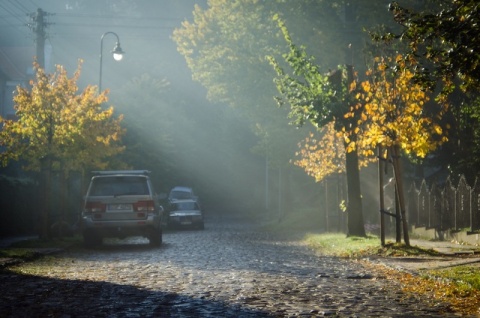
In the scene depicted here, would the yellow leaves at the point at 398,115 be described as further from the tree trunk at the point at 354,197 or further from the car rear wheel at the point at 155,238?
the car rear wheel at the point at 155,238

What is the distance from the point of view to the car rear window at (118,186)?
25.0 metres

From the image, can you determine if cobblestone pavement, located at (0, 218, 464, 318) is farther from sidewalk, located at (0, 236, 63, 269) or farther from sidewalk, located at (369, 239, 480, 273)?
sidewalk, located at (369, 239, 480, 273)

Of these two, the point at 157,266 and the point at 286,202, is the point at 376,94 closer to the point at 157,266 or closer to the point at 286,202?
the point at 157,266

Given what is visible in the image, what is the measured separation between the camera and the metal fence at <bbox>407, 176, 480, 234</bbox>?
24.1m

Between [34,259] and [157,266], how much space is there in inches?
152

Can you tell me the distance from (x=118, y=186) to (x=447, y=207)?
9.64 meters

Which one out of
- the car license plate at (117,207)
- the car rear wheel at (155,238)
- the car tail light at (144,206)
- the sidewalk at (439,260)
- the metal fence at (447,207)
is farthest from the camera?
the car rear wheel at (155,238)

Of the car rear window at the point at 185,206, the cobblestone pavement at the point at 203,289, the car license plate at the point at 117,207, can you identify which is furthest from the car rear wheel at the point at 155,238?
the car rear window at the point at 185,206

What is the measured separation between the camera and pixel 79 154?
1185 inches

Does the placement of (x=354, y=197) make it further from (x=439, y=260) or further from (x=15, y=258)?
(x=15, y=258)

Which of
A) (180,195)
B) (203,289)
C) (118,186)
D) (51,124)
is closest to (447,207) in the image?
(118,186)

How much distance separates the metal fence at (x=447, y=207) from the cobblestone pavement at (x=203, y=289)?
538cm

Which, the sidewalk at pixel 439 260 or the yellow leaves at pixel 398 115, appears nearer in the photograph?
the sidewalk at pixel 439 260

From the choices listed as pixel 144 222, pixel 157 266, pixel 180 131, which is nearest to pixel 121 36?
pixel 180 131
